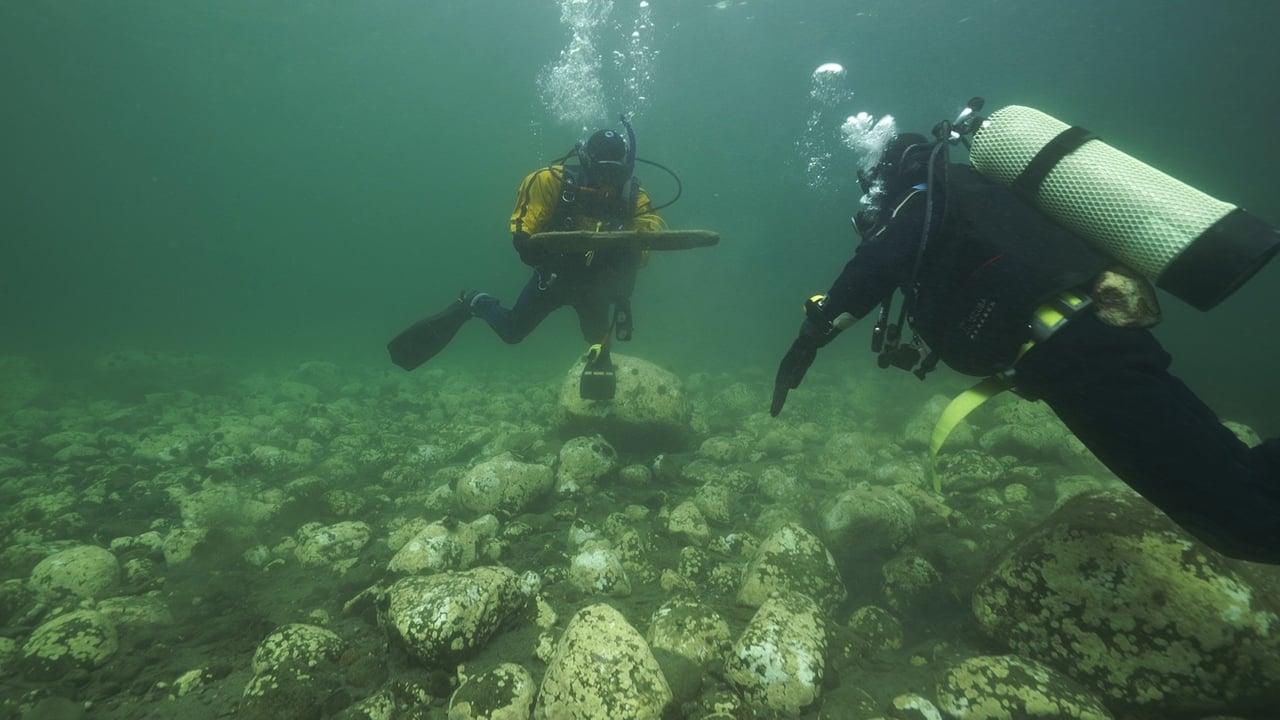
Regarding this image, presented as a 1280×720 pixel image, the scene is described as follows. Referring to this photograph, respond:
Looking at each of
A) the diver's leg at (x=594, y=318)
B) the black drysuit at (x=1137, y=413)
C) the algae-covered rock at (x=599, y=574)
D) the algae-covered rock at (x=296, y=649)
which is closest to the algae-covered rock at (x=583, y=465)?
the diver's leg at (x=594, y=318)

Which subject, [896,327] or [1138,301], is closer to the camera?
[1138,301]

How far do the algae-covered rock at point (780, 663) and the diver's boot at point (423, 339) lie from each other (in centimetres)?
568

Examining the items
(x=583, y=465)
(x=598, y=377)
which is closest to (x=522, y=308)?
(x=598, y=377)

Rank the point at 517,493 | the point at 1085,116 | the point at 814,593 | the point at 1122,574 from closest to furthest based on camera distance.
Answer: the point at 1122,574 → the point at 814,593 → the point at 517,493 → the point at 1085,116

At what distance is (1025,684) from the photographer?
8.95ft

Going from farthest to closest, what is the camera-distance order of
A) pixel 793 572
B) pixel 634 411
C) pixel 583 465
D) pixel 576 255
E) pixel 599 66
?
pixel 599 66
pixel 634 411
pixel 576 255
pixel 583 465
pixel 793 572

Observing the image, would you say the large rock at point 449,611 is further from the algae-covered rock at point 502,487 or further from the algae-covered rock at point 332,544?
the algae-covered rock at point 502,487

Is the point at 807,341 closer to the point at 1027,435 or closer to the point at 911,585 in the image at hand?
the point at 911,585

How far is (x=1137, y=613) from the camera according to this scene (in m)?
2.83

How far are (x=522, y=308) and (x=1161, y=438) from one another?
6.61 metres

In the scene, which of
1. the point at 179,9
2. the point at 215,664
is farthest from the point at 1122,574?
the point at 179,9

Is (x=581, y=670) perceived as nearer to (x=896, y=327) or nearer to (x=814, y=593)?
(x=814, y=593)

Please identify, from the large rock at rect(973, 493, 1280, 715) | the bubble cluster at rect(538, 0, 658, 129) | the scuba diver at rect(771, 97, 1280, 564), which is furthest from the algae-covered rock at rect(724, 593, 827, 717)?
the bubble cluster at rect(538, 0, 658, 129)

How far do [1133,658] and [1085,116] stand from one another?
39.0 m
